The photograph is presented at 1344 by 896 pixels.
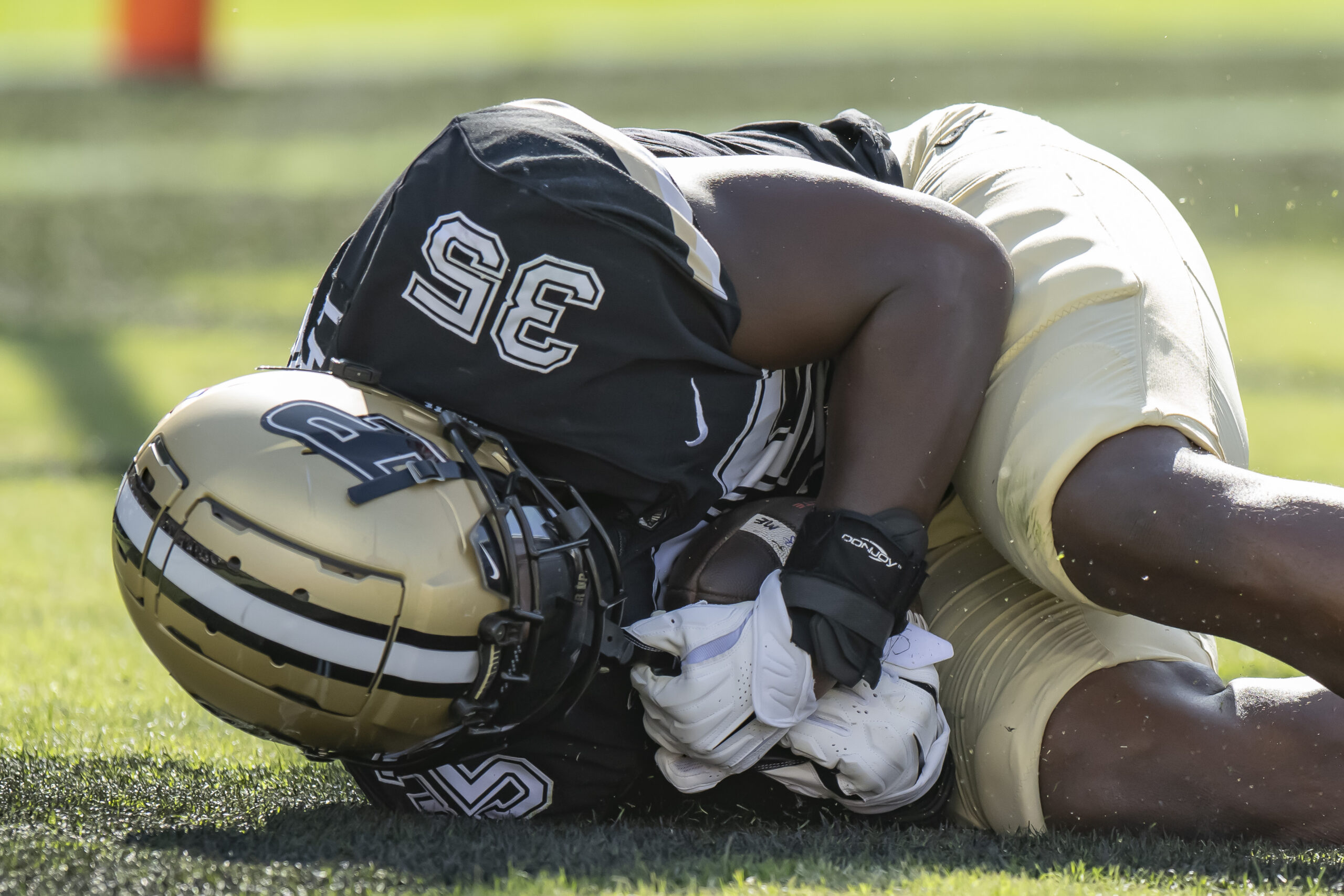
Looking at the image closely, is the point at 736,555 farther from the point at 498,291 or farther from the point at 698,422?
the point at 498,291

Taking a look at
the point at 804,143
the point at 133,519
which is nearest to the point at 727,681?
the point at 133,519

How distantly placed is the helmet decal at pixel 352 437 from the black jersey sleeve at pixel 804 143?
78 cm

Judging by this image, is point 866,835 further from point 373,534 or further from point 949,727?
point 373,534

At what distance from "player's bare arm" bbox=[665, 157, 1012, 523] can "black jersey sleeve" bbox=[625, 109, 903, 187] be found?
263 millimetres

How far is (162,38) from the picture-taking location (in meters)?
18.2

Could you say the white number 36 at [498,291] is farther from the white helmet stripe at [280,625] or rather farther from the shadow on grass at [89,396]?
the shadow on grass at [89,396]

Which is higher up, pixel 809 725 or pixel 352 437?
pixel 352 437

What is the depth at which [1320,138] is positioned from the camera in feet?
47.4

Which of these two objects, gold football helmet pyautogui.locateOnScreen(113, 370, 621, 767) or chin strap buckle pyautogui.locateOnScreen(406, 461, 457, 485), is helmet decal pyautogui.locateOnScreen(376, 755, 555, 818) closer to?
gold football helmet pyautogui.locateOnScreen(113, 370, 621, 767)

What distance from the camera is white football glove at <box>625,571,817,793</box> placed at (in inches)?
95.9

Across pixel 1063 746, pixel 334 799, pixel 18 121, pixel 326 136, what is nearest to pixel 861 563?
pixel 1063 746

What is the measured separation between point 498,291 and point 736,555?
67cm

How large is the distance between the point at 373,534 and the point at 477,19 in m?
27.3

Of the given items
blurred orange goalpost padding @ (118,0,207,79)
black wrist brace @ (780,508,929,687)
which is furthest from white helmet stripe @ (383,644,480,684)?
blurred orange goalpost padding @ (118,0,207,79)
